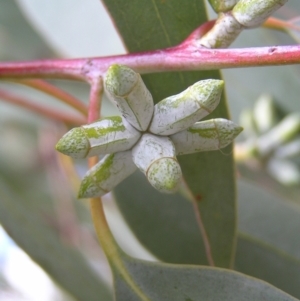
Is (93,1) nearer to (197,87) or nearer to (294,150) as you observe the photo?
(294,150)

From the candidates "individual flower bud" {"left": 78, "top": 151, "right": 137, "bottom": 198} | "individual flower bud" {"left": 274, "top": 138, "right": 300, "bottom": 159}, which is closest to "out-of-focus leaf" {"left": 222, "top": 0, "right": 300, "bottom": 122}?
"individual flower bud" {"left": 274, "top": 138, "right": 300, "bottom": 159}

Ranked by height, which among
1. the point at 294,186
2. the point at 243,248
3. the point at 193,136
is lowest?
the point at 294,186

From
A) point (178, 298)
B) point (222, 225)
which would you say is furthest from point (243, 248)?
point (178, 298)

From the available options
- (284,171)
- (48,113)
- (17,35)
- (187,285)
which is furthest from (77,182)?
(17,35)

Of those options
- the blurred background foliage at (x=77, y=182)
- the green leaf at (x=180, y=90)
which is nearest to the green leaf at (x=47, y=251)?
the blurred background foliage at (x=77, y=182)

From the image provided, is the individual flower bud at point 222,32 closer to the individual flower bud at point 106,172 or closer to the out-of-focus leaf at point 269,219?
the individual flower bud at point 106,172

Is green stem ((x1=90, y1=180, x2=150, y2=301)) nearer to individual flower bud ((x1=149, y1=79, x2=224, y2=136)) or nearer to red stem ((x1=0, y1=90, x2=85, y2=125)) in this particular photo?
individual flower bud ((x1=149, y1=79, x2=224, y2=136))
